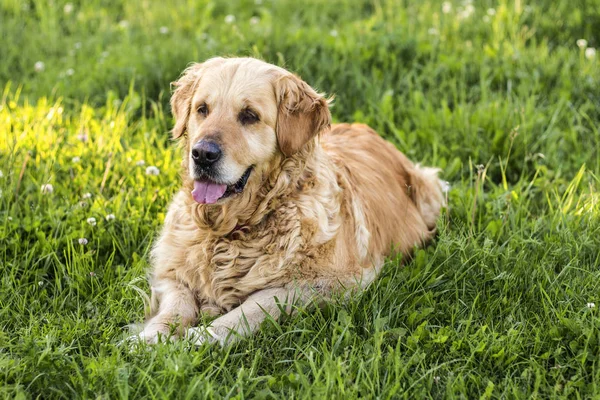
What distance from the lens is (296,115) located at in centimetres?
357

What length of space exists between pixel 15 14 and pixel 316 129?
5.37m

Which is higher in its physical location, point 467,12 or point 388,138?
point 467,12

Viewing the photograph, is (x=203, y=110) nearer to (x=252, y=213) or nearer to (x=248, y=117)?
(x=248, y=117)

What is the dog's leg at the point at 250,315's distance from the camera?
3145 mm

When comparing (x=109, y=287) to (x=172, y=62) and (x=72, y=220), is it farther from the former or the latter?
(x=172, y=62)

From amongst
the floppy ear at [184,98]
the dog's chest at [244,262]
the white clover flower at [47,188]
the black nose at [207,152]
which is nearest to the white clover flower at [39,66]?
the white clover flower at [47,188]

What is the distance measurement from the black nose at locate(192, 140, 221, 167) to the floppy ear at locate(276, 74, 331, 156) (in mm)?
380

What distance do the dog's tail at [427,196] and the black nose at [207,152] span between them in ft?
5.52

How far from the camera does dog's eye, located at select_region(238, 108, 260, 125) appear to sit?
3.49 m

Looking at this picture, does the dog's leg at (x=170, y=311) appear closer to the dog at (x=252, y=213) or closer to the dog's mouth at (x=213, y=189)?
the dog at (x=252, y=213)

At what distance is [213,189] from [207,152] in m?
0.25

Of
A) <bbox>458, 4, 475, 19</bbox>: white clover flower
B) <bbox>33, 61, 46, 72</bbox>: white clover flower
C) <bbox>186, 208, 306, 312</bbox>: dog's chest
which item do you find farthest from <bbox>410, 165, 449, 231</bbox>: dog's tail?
<bbox>33, 61, 46, 72</bbox>: white clover flower

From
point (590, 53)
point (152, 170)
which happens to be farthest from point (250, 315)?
point (590, 53)

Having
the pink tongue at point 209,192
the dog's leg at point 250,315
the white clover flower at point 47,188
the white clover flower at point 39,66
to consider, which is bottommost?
the dog's leg at point 250,315
